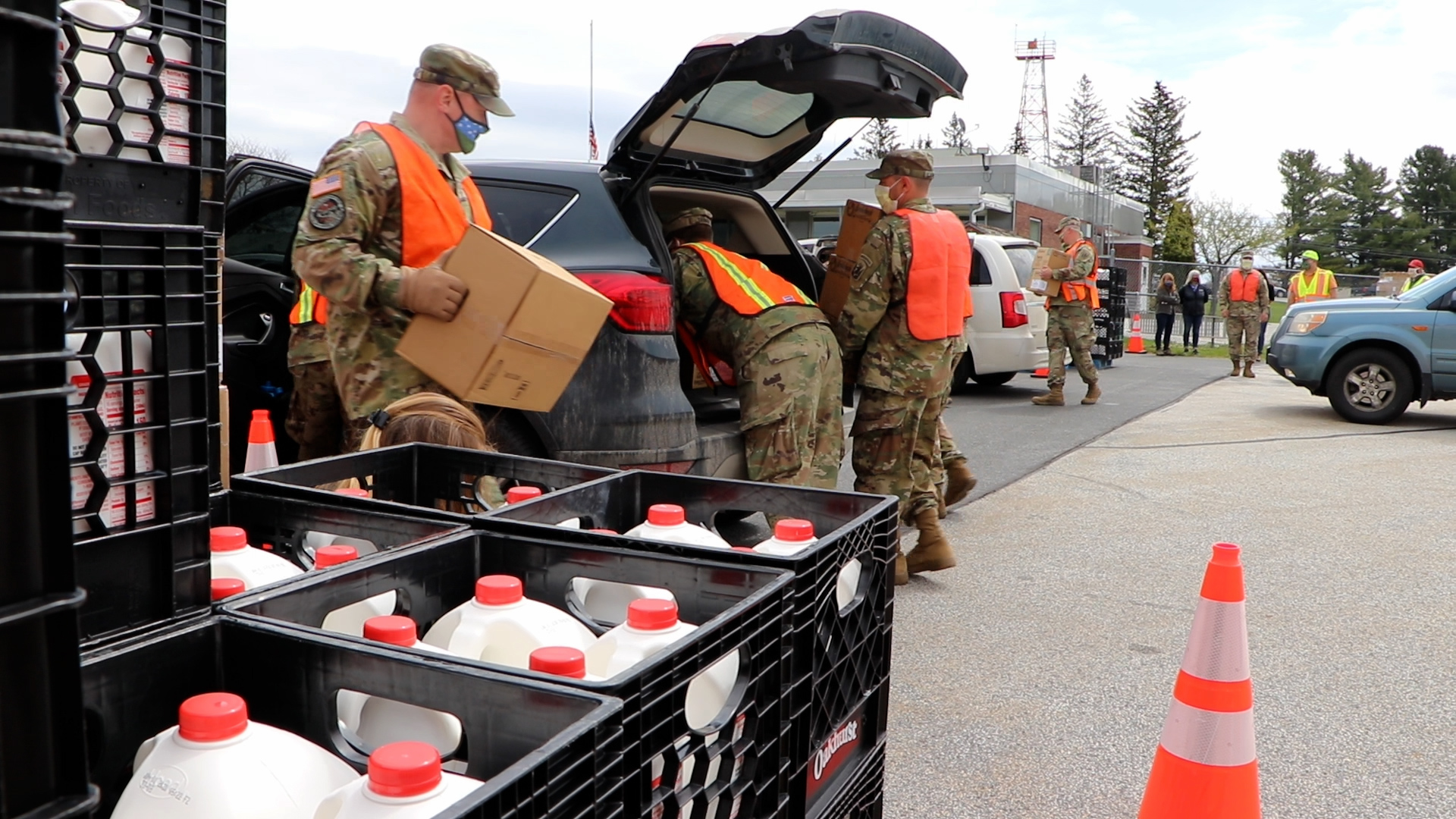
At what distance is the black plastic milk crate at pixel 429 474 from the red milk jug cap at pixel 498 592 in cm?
69

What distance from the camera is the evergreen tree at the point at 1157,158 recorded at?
6750 centimetres

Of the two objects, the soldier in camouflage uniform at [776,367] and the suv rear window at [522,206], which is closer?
the suv rear window at [522,206]

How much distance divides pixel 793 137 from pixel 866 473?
1.54m

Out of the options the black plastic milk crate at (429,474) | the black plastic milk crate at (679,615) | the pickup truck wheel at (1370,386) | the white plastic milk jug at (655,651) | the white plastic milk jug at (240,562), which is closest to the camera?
the black plastic milk crate at (679,615)

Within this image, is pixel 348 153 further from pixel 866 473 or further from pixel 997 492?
pixel 997 492

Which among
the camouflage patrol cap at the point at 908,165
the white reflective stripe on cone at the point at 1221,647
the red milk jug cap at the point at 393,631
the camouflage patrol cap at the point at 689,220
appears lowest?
Result: the white reflective stripe on cone at the point at 1221,647

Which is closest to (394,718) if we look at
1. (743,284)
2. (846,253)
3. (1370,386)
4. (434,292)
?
(434,292)

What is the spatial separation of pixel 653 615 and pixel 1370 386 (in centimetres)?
1122

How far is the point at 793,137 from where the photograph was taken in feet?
16.0

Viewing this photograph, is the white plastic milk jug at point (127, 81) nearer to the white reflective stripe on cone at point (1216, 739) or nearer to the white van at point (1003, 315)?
the white reflective stripe on cone at point (1216, 739)

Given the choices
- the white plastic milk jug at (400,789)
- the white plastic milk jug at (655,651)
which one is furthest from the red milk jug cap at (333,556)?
the white plastic milk jug at (400,789)

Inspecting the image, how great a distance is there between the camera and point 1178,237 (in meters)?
59.3

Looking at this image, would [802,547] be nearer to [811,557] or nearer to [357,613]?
[811,557]

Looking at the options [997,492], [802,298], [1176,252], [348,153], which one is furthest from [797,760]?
[1176,252]
